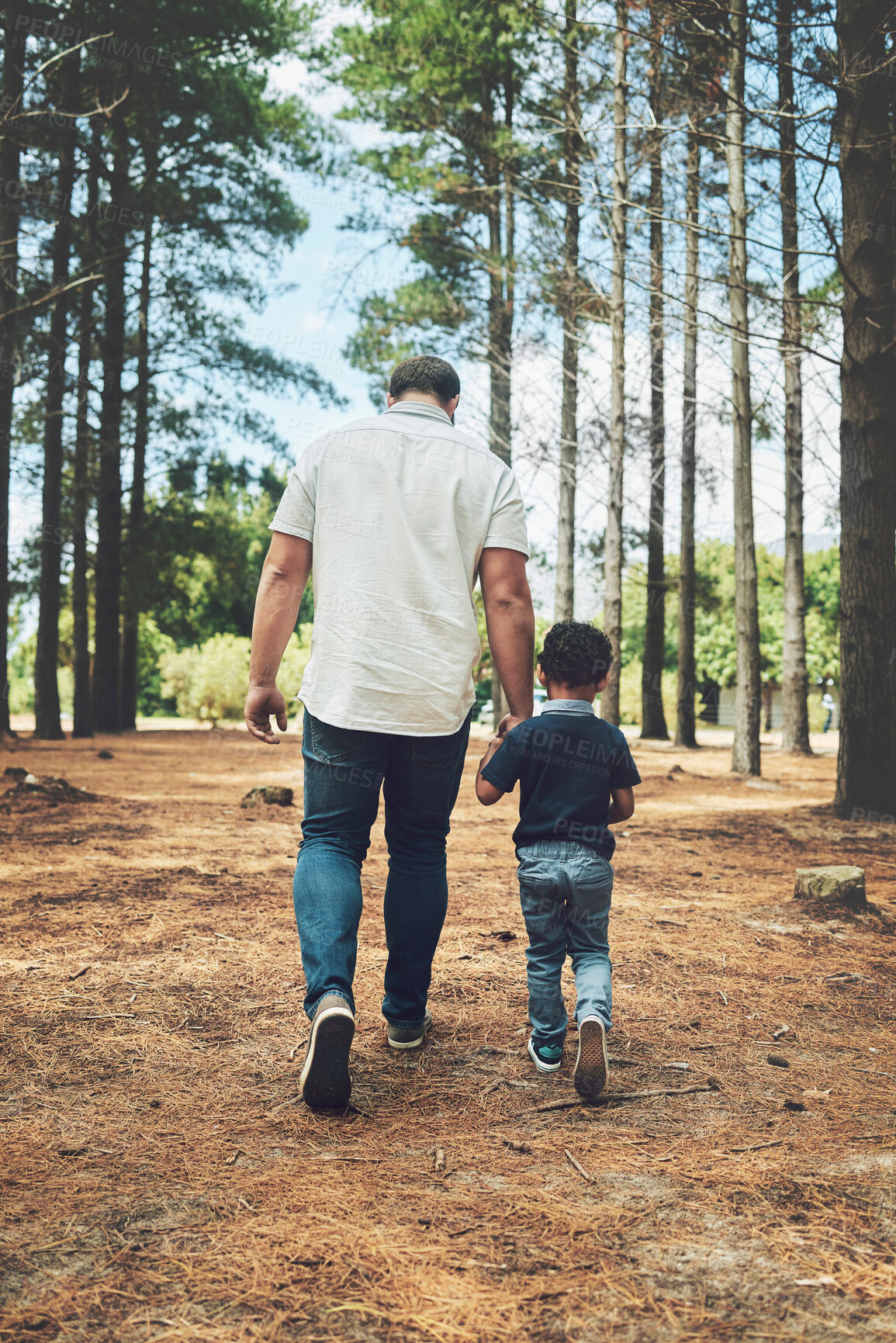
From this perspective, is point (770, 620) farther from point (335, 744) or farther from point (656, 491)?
point (335, 744)

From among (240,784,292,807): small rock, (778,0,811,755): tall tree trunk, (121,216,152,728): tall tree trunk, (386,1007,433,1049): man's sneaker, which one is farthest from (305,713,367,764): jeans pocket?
(121,216,152,728): tall tree trunk

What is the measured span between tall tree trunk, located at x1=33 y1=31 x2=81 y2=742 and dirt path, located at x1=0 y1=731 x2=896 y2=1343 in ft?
37.6

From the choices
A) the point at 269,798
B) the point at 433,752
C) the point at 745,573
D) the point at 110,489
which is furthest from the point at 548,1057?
the point at 110,489

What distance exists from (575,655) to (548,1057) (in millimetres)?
1144

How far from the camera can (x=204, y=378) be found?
1802 cm

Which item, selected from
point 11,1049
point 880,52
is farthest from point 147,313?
point 11,1049

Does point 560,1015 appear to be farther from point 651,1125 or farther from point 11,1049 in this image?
point 11,1049

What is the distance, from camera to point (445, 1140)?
2.31m

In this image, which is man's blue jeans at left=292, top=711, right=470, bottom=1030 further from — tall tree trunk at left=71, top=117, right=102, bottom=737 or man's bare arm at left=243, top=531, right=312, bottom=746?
tall tree trunk at left=71, top=117, right=102, bottom=737

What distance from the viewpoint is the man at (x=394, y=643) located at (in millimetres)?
2760

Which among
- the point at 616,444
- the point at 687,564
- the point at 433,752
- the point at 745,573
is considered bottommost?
the point at 433,752

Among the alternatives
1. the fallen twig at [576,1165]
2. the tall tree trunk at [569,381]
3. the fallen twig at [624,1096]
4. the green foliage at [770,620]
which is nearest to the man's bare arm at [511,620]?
the fallen twig at [624,1096]

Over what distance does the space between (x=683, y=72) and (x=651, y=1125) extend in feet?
30.2

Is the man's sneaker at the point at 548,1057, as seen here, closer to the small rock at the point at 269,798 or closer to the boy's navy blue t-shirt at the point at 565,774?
the boy's navy blue t-shirt at the point at 565,774
